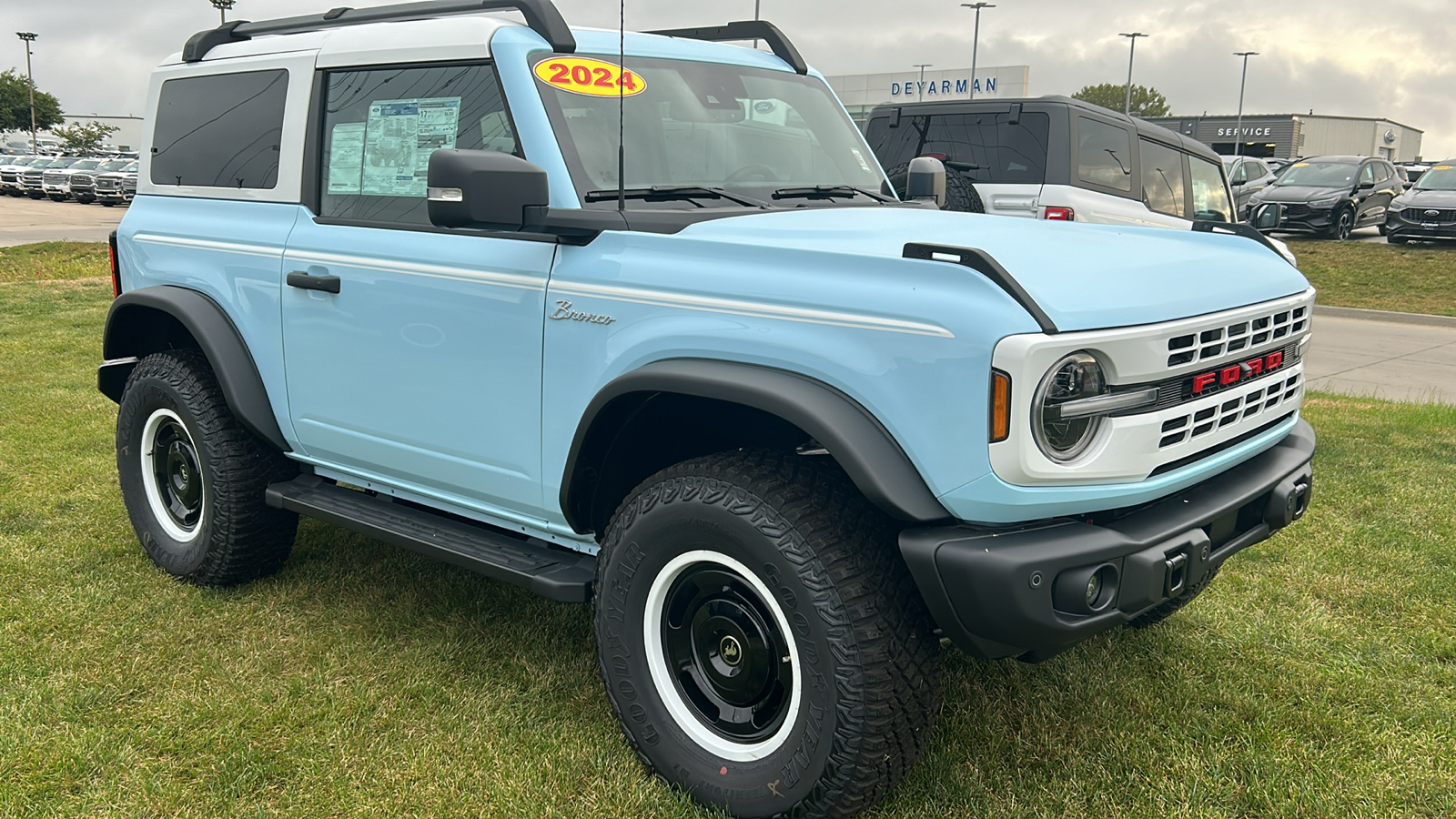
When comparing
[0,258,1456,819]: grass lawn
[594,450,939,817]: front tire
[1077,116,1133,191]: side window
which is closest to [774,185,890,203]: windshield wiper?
[594,450,939,817]: front tire

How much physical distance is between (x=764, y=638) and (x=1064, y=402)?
97 cm

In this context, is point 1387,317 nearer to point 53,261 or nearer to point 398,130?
point 398,130

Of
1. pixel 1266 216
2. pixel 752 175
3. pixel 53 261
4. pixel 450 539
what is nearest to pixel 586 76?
pixel 752 175

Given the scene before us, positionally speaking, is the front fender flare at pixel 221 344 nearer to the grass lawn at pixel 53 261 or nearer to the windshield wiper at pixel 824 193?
the windshield wiper at pixel 824 193

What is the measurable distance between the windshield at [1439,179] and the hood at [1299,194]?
127 cm

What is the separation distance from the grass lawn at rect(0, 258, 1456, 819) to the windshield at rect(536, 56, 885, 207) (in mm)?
1660

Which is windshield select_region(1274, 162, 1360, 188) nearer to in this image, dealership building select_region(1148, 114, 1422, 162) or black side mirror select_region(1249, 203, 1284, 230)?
black side mirror select_region(1249, 203, 1284, 230)

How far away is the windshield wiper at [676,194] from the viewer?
10.7 feet

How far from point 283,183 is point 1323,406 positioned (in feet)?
23.0

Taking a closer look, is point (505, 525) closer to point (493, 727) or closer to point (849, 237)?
point (493, 727)

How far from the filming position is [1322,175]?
22.1 meters

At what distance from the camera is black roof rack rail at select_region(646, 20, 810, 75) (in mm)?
4291

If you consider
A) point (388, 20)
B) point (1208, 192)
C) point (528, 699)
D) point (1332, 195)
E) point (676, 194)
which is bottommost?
point (528, 699)

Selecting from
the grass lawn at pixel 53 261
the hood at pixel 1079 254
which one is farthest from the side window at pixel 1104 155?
the grass lawn at pixel 53 261
